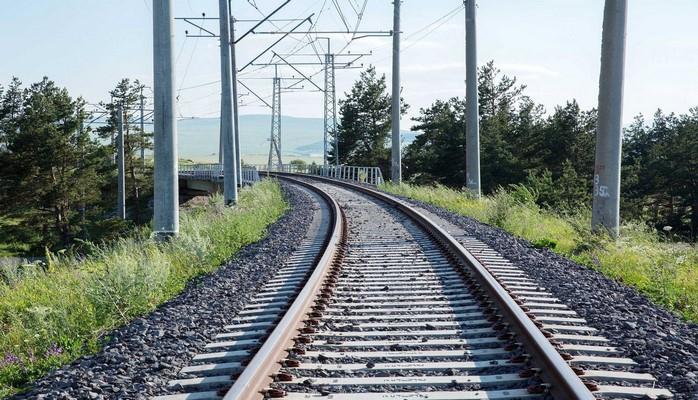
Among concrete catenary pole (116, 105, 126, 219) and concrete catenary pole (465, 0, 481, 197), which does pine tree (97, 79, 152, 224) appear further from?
concrete catenary pole (465, 0, 481, 197)

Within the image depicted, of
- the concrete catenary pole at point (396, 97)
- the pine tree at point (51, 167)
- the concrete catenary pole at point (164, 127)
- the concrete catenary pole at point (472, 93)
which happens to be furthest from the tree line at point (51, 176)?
the concrete catenary pole at point (164, 127)

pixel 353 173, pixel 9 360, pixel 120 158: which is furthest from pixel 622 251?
pixel 120 158

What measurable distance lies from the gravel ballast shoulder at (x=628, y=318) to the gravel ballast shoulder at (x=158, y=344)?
11.2ft

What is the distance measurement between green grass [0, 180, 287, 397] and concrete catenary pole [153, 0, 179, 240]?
0.46 m

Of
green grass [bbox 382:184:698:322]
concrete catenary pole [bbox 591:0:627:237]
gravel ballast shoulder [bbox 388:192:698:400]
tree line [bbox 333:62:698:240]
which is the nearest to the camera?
gravel ballast shoulder [bbox 388:192:698:400]

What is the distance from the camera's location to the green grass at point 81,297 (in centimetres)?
596

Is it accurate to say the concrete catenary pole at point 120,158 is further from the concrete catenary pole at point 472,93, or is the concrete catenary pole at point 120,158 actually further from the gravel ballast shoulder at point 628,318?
the gravel ballast shoulder at point 628,318

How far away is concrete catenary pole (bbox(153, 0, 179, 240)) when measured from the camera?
1095 cm

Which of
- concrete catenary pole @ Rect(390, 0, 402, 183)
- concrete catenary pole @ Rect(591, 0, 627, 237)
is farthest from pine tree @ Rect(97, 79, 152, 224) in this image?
concrete catenary pole @ Rect(591, 0, 627, 237)

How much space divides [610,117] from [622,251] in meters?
2.46

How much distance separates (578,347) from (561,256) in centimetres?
564

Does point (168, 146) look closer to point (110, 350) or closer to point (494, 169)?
point (110, 350)

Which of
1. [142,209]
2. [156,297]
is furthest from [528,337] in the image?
[142,209]

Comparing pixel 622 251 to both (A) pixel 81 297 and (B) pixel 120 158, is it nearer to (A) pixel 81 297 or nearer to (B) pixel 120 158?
(A) pixel 81 297
